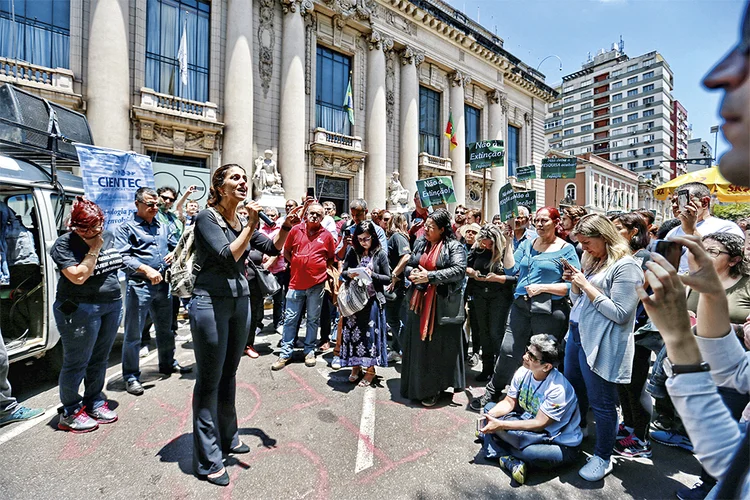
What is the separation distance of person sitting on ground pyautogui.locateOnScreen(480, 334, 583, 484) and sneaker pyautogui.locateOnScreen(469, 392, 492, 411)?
74 centimetres

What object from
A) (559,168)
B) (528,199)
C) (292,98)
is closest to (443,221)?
(528,199)

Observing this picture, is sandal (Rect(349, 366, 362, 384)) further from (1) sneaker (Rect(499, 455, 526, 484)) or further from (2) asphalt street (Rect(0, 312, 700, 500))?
(1) sneaker (Rect(499, 455, 526, 484))

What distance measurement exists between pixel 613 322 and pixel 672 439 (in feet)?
5.24

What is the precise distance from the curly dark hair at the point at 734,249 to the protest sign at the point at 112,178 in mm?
6197

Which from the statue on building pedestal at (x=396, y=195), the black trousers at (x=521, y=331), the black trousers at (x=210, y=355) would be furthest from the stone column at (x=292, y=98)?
the black trousers at (x=210, y=355)

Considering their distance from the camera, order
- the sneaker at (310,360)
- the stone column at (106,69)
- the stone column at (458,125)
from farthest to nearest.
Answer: the stone column at (458,125) → the stone column at (106,69) → the sneaker at (310,360)

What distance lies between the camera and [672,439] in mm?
3176

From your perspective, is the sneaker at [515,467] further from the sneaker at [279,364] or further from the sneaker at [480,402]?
the sneaker at [279,364]

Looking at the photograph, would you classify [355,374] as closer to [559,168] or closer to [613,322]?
[613,322]

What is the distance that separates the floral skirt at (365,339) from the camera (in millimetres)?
4215

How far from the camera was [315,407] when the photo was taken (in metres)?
3.67

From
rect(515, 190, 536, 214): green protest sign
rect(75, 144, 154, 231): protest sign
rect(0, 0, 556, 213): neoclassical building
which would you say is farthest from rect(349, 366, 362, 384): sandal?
rect(0, 0, 556, 213): neoclassical building

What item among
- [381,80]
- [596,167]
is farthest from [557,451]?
[596,167]

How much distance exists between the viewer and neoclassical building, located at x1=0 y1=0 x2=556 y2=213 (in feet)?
37.0
